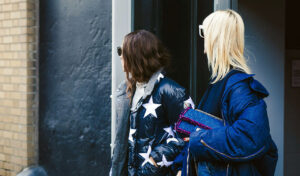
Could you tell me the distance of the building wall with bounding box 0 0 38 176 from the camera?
4770mm

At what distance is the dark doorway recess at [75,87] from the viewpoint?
4.29 meters

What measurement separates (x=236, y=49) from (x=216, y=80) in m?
0.19

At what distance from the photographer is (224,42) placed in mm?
1950

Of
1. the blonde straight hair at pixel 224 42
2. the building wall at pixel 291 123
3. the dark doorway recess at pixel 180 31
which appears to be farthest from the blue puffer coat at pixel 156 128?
the building wall at pixel 291 123

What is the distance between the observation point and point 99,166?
172 inches

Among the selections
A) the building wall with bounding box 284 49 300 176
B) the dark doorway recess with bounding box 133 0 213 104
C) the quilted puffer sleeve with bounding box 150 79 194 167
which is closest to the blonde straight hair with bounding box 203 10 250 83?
the quilted puffer sleeve with bounding box 150 79 194 167

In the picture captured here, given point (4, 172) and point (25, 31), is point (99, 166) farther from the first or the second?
point (25, 31)

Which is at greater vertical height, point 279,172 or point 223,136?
point 223,136

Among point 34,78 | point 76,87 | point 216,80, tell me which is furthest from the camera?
point 34,78

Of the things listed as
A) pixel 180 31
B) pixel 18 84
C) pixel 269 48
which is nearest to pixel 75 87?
pixel 18 84

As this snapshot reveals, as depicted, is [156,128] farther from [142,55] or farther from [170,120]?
[142,55]

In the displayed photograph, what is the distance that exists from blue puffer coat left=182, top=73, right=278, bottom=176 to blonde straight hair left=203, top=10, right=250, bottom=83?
8 cm

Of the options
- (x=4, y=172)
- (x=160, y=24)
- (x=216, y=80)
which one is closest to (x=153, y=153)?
(x=216, y=80)

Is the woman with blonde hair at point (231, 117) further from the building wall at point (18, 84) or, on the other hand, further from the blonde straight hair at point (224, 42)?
the building wall at point (18, 84)
